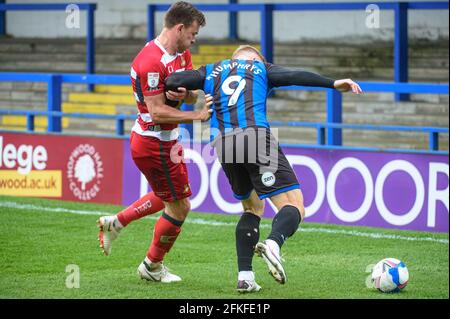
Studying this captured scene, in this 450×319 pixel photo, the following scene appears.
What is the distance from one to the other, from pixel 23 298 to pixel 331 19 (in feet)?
42.8

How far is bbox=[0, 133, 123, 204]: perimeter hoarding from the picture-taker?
12023 mm

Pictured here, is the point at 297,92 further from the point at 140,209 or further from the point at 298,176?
the point at 140,209

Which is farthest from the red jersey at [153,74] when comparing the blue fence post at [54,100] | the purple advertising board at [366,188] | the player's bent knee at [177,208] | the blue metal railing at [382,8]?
Answer: the blue metal railing at [382,8]

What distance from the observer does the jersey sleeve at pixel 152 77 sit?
291 inches

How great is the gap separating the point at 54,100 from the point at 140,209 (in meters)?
5.23

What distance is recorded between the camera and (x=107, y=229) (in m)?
8.04

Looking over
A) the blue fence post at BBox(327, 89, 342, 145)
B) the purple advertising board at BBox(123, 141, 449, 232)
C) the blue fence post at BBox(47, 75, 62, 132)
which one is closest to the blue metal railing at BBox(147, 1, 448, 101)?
the blue fence post at BBox(47, 75, 62, 132)

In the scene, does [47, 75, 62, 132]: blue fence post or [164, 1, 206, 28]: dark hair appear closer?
[164, 1, 206, 28]: dark hair

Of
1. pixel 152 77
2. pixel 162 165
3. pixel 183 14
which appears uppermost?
pixel 183 14

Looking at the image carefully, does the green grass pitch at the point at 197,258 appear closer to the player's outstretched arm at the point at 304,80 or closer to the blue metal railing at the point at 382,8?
the player's outstretched arm at the point at 304,80

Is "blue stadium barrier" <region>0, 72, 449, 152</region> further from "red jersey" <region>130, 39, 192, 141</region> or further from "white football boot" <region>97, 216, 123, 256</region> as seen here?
"white football boot" <region>97, 216, 123, 256</region>

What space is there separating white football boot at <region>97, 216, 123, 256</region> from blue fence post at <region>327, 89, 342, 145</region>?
3.58 m

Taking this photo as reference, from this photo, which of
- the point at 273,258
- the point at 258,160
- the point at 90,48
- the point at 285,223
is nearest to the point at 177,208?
the point at 258,160

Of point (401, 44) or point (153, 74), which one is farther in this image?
point (401, 44)
